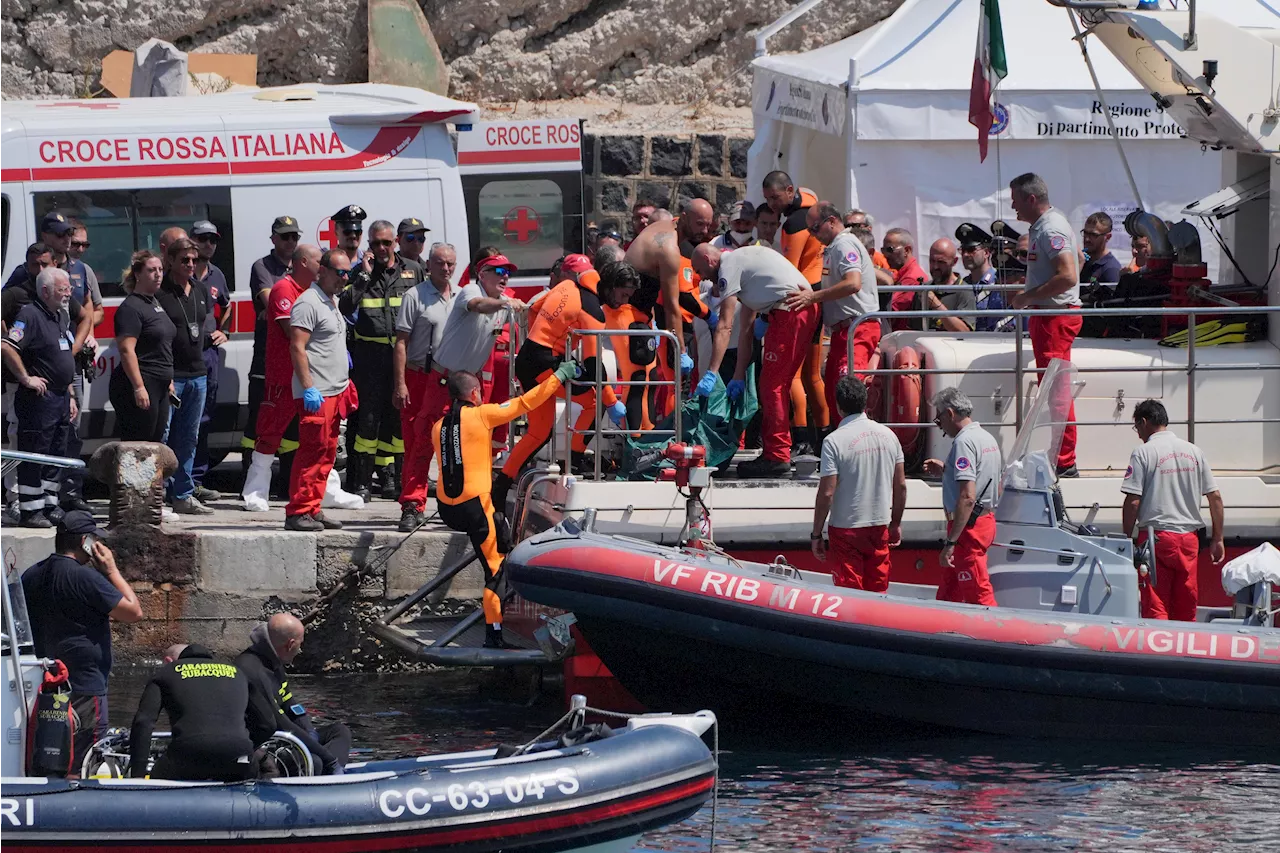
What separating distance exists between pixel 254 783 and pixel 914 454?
4.63 meters

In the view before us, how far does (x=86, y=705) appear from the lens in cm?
808

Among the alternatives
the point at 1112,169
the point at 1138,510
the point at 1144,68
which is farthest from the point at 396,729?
the point at 1112,169

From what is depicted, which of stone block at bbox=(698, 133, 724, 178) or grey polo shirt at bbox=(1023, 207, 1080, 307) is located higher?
stone block at bbox=(698, 133, 724, 178)

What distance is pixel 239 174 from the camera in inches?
494

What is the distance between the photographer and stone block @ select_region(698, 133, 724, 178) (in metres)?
18.1

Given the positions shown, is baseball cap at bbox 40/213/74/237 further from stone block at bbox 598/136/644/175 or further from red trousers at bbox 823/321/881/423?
stone block at bbox 598/136/644/175

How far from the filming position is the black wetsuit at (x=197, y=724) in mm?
7168

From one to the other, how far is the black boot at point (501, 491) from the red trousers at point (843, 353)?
68.7 inches

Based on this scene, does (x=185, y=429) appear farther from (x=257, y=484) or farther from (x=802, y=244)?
(x=802, y=244)

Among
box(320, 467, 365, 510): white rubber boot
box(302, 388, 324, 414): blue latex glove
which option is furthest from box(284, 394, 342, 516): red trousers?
box(320, 467, 365, 510): white rubber boot

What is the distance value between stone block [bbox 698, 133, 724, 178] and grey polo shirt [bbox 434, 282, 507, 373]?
7191 millimetres

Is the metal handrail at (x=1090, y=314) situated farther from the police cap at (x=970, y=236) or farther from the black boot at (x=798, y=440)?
the police cap at (x=970, y=236)

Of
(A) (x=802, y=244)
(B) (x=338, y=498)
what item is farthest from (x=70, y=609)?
(A) (x=802, y=244)

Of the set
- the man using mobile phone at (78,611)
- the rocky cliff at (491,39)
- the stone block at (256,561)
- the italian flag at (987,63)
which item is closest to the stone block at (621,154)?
the rocky cliff at (491,39)
